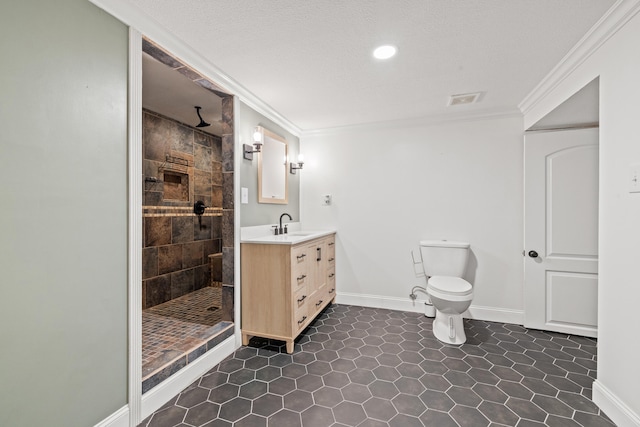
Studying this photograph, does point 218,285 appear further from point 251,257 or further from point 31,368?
point 31,368

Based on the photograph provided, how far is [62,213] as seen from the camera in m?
1.20

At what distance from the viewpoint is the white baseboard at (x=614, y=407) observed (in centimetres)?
139

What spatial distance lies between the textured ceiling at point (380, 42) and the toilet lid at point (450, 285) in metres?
1.78

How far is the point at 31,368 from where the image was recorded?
3.57 feet

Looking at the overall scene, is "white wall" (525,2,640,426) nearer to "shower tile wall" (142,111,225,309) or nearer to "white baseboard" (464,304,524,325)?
"white baseboard" (464,304,524,325)

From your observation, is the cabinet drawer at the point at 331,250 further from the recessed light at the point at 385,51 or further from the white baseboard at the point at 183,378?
the recessed light at the point at 385,51

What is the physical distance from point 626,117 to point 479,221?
1.66 metres

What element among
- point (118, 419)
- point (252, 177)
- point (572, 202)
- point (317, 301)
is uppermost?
point (252, 177)

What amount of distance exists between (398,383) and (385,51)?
2286 mm

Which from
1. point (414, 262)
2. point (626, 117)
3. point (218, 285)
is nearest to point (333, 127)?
point (414, 262)

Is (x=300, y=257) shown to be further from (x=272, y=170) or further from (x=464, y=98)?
(x=464, y=98)

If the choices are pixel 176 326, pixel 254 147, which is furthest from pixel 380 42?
pixel 176 326

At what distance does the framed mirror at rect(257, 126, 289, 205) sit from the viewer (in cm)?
278

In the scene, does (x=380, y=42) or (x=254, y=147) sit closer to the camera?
(x=380, y=42)
